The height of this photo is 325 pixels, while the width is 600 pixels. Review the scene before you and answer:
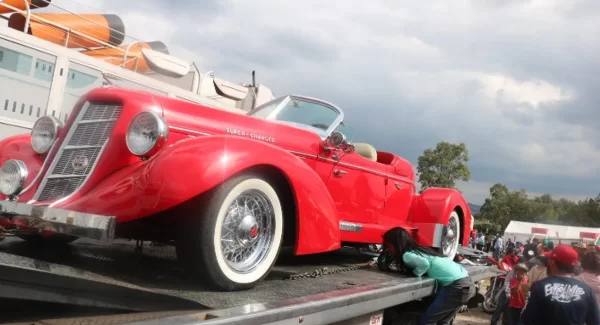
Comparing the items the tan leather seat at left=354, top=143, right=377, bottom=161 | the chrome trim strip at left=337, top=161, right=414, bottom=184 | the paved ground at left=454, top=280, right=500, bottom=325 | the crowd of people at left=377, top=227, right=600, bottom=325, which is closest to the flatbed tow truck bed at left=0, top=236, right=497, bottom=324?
the crowd of people at left=377, top=227, right=600, bottom=325

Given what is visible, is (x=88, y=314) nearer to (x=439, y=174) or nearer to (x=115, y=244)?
(x=115, y=244)

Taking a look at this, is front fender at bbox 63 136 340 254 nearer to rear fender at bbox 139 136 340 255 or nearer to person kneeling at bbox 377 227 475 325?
rear fender at bbox 139 136 340 255

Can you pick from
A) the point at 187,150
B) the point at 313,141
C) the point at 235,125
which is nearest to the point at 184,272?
the point at 187,150

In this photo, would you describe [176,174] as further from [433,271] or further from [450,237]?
[450,237]

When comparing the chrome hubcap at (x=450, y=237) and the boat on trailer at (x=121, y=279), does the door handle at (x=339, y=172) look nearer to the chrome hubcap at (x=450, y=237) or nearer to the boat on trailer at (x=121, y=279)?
the boat on trailer at (x=121, y=279)

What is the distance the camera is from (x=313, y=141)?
4254mm

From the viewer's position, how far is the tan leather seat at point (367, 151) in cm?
523

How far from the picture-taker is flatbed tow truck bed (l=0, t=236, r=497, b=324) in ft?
7.10

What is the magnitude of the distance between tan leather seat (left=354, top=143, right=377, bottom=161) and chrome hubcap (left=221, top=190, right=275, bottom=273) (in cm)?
221

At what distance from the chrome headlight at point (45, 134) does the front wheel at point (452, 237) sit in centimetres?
407

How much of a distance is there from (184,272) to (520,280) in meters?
6.08

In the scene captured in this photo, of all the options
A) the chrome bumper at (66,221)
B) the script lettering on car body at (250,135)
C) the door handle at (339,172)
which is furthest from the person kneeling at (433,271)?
the chrome bumper at (66,221)

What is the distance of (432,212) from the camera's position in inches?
224

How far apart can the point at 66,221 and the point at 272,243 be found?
3.80 ft
